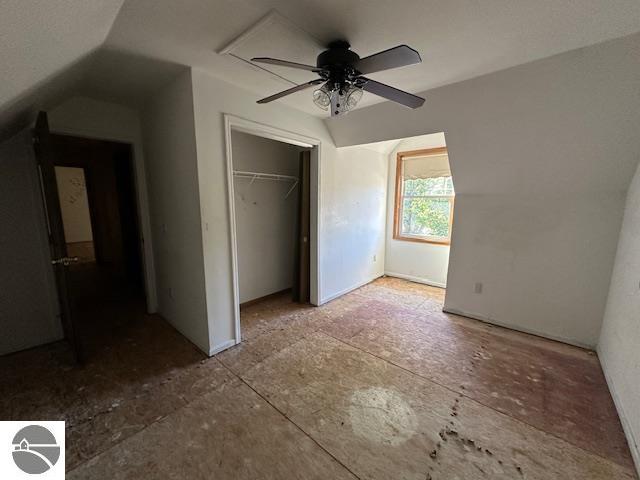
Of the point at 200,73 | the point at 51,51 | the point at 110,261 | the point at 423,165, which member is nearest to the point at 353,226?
the point at 423,165

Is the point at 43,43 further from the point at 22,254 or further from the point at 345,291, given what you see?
the point at 345,291

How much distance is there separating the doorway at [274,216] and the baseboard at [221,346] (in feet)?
1.86

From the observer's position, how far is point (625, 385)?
1.76 meters

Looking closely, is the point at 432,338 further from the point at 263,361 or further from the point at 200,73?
the point at 200,73

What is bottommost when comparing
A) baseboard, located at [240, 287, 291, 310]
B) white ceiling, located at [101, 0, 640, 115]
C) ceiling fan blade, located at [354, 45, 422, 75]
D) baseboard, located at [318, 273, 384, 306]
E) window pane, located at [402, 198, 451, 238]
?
baseboard, located at [240, 287, 291, 310]

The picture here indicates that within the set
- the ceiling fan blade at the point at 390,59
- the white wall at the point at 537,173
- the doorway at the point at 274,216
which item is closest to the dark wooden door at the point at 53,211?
the doorway at the point at 274,216

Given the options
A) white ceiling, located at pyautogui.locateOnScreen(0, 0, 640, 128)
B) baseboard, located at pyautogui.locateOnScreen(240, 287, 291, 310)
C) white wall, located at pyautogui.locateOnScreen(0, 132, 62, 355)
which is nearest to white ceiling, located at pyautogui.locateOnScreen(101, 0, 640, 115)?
white ceiling, located at pyautogui.locateOnScreen(0, 0, 640, 128)

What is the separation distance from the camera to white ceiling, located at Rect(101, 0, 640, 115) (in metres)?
1.31

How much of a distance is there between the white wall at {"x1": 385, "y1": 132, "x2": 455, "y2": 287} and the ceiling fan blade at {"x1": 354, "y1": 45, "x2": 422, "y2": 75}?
3116mm

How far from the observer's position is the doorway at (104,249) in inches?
107

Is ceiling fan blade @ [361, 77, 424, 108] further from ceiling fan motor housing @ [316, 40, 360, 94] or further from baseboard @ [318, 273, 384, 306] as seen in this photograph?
baseboard @ [318, 273, 384, 306]

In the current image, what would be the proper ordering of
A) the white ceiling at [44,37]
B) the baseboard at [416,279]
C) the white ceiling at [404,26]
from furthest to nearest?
the baseboard at [416,279] < the white ceiling at [404,26] < the white ceiling at [44,37]

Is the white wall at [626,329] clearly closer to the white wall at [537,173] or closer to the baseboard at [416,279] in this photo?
the white wall at [537,173]

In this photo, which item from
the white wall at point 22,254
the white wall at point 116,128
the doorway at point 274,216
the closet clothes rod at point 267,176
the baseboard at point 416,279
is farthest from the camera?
the baseboard at point 416,279
